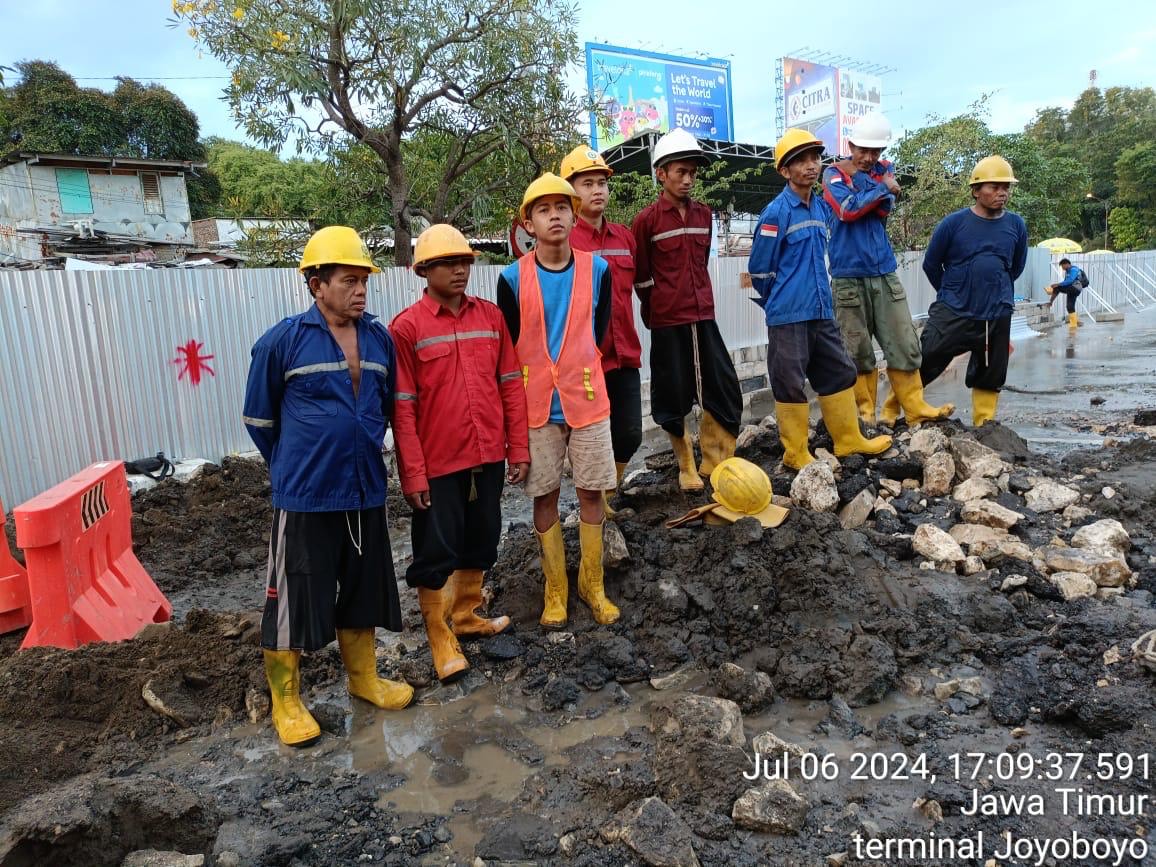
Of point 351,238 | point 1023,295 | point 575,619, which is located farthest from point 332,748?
point 1023,295

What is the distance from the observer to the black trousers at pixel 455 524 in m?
3.58

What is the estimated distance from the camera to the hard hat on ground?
14.8 feet

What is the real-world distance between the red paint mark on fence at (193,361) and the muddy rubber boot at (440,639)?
4837 mm

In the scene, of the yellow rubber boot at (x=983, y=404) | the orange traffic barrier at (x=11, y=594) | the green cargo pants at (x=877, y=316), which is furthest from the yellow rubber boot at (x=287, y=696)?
the yellow rubber boot at (x=983, y=404)

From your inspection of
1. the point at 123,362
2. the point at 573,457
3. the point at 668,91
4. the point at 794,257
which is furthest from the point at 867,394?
the point at 668,91

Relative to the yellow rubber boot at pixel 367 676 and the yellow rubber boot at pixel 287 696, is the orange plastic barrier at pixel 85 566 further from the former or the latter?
Result: the yellow rubber boot at pixel 367 676

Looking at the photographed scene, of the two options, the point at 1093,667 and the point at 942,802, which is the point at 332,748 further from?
the point at 1093,667

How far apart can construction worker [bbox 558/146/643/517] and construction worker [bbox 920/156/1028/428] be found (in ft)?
10.0

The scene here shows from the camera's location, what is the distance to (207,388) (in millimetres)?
7500

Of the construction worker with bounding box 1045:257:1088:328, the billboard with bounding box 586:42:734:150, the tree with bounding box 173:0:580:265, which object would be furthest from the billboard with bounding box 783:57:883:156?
the tree with bounding box 173:0:580:265

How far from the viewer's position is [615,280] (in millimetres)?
4535

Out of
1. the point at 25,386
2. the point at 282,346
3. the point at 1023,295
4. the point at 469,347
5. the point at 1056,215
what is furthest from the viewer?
the point at 1056,215

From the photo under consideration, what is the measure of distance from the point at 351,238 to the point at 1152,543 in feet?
14.5

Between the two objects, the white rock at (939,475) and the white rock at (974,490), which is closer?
the white rock at (974,490)
